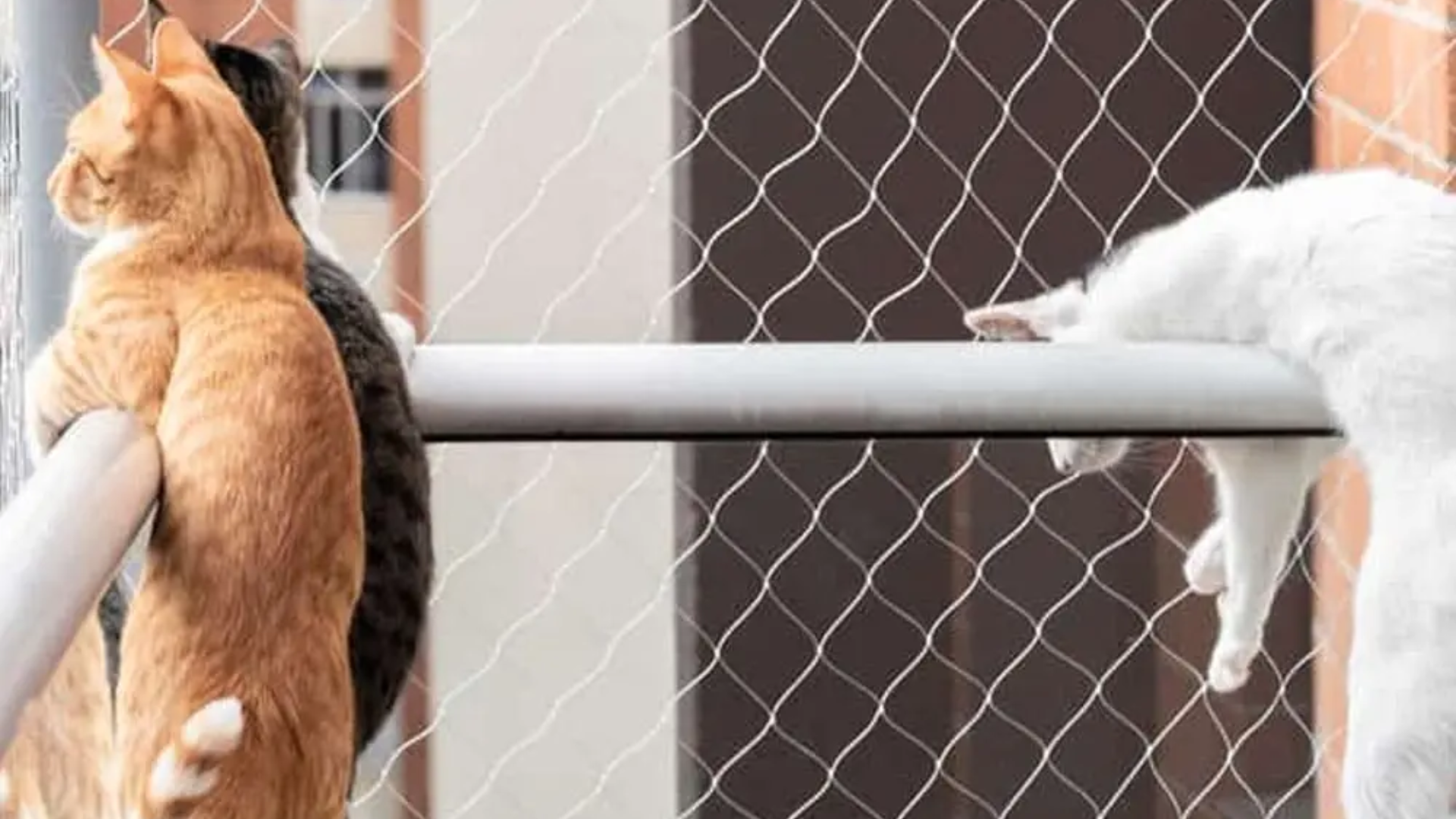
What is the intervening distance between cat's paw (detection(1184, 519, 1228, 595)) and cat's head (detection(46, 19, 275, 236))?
55 cm

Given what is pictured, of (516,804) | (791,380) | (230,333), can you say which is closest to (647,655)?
(516,804)

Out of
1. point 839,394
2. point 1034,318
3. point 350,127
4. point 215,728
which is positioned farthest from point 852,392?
point 350,127

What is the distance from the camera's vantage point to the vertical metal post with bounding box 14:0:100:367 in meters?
0.90

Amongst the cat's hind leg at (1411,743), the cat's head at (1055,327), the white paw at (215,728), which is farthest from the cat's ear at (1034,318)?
the white paw at (215,728)

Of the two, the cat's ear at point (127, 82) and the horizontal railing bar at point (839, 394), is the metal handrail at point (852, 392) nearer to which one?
the horizontal railing bar at point (839, 394)

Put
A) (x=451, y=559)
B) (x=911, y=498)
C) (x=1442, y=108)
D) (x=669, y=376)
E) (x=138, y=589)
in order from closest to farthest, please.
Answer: (x=138, y=589), (x=669, y=376), (x=1442, y=108), (x=451, y=559), (x=911, y=498)

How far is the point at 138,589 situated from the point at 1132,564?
105 cm

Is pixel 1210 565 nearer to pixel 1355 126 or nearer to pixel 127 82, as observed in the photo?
pixel 1355 126

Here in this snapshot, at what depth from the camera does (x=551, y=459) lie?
4.97 ft

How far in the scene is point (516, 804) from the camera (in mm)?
1517

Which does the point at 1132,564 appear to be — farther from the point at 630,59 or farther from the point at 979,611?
the point at 630,59

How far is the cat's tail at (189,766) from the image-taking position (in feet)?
1.78

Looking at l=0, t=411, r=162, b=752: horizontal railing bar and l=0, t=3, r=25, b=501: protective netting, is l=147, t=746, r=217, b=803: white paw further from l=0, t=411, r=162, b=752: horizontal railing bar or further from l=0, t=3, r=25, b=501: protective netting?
l=0, t=3, r=25, b=501: protective netting

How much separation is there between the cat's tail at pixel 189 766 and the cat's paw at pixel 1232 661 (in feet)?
2.02
